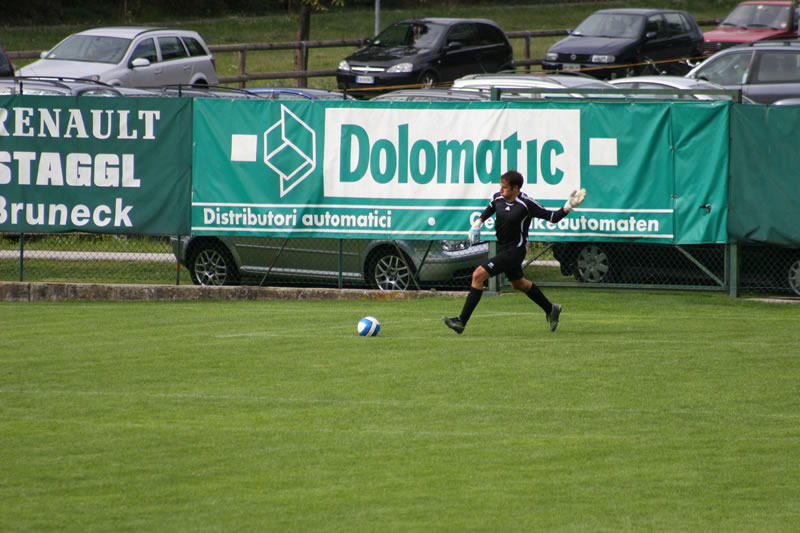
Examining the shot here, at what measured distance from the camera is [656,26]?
101 feet

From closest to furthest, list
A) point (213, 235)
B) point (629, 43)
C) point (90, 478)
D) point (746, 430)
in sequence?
point (90, 478), point (746, 430), point (213, 235), point (629, 43)

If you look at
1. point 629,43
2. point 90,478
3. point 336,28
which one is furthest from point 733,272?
point 336,28

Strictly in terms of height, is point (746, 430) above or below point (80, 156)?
below

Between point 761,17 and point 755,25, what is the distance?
1.71 ft

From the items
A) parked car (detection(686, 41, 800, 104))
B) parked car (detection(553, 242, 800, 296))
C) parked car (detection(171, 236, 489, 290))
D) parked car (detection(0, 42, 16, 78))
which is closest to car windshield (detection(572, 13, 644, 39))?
parked car (detection(686, 41, 800, 104))

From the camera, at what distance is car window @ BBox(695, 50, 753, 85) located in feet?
75.4

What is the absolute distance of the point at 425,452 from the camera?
8.09 m

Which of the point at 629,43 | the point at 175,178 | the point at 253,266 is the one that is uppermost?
the point at 629,43

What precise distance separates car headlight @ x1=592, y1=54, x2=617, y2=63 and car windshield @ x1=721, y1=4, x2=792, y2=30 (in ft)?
20.8

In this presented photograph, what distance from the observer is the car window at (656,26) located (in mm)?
30578

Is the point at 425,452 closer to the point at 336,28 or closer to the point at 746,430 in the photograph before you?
the point at 746,430

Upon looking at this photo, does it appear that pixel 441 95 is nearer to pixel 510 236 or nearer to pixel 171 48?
pixel 510 236

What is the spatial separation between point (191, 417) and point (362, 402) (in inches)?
52.7

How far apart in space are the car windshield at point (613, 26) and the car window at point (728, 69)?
21.7ft
